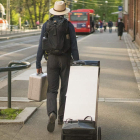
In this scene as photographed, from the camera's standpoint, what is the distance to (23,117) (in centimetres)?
582

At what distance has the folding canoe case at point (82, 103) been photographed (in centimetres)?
438

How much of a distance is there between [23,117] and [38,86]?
0.58m

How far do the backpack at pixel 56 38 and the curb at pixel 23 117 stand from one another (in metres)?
1.16

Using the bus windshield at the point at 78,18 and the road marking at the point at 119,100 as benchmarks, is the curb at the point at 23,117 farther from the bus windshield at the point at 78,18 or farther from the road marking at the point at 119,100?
the bus windshield at the point at 78,18

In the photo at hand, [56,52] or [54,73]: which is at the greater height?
[56,52]

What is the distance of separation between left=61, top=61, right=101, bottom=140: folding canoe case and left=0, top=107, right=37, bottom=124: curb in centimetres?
118

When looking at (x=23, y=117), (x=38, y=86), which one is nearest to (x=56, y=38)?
(x=38, y=86)

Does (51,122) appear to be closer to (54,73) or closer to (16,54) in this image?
(54,73)

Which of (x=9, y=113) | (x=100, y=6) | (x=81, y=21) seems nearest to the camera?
(x=9, y=113)

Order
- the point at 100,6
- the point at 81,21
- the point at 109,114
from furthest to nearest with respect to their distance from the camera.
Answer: the point at 100,6 < the point at 81,21 < the point at 109,114

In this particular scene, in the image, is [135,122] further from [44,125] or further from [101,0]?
[101,0]

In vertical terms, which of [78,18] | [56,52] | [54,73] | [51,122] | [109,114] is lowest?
[109,114]

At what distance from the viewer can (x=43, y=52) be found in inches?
214

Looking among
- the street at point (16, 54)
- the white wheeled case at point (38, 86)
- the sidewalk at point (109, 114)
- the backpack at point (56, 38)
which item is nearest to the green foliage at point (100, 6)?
the street at point (16, 54)
